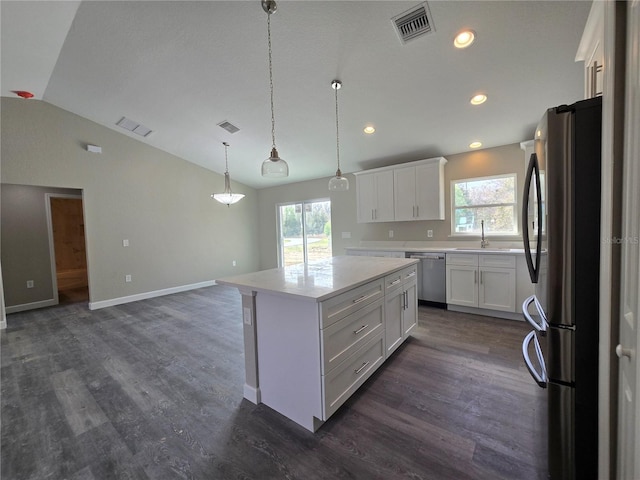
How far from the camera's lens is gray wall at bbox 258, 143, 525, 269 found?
3785 mm

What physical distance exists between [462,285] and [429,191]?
1.50 m

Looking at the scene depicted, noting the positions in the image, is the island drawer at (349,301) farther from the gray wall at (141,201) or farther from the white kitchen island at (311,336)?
the gray wall at (141,201)

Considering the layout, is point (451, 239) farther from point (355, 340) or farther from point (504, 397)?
point (355, 340)

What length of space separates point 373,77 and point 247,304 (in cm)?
253

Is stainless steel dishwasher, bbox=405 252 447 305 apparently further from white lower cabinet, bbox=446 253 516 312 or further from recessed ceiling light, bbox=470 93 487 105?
recessed ceiling light, bbox=470 93 487 105

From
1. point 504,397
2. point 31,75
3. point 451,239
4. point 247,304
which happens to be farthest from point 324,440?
point 31,75

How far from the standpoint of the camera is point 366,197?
4.75 m

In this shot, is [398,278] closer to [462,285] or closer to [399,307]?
[399,307]

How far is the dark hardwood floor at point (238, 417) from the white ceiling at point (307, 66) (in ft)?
8.44

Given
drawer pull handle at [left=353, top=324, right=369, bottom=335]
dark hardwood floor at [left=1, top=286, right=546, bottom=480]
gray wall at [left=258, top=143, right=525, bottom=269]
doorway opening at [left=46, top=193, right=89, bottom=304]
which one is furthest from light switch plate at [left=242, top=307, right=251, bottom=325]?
doorway opening at [left=46, top=193, right=89, bottom=304]

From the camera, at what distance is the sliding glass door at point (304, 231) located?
605 centimetres

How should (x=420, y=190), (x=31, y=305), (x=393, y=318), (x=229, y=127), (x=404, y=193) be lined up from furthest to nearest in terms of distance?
1. (x=31, y=305)
2. (x=404, y=193)
3. (x=420, y=190)
4. (x=229, y=127)
5. (x=393, y=318)

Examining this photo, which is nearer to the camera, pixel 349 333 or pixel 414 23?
pixel 349 333

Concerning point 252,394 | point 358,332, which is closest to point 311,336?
point 358,332
